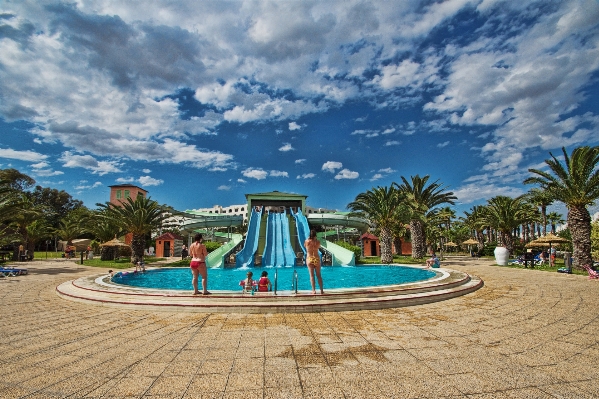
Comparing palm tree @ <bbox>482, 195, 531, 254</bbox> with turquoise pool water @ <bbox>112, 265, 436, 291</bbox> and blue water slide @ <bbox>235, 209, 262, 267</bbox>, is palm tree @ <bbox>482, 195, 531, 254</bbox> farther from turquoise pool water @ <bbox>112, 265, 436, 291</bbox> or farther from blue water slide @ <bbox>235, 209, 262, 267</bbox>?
blue water slide @ <bbox>235, 209, 262, 267</bbox>

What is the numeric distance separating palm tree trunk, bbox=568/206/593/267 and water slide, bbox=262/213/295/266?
57.6 ft

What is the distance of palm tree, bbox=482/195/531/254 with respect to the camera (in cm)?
2997

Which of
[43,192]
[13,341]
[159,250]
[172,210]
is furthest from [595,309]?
[43,192]

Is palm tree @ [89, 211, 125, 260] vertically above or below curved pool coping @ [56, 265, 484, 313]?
above

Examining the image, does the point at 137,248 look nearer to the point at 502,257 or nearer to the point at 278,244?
the point at 278,244

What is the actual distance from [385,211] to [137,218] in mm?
19326

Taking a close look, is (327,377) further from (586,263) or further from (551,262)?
(551,262)

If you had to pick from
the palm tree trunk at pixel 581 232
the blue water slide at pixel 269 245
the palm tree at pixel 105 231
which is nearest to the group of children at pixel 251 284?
the blue water slide at pixel 269 245

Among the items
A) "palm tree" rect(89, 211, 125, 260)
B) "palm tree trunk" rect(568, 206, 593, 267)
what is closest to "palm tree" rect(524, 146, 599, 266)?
"palm tree trunk" rect(568, 206, 593, 267)

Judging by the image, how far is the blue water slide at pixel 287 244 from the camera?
24.6 metres

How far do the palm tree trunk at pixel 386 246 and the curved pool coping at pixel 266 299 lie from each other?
14606 mm

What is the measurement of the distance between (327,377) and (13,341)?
5185 millimetres

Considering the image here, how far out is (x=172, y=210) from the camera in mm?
26203

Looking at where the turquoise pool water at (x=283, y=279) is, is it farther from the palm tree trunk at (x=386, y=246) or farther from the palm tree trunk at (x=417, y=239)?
the palm tree trunk at (x=417, y=239)
